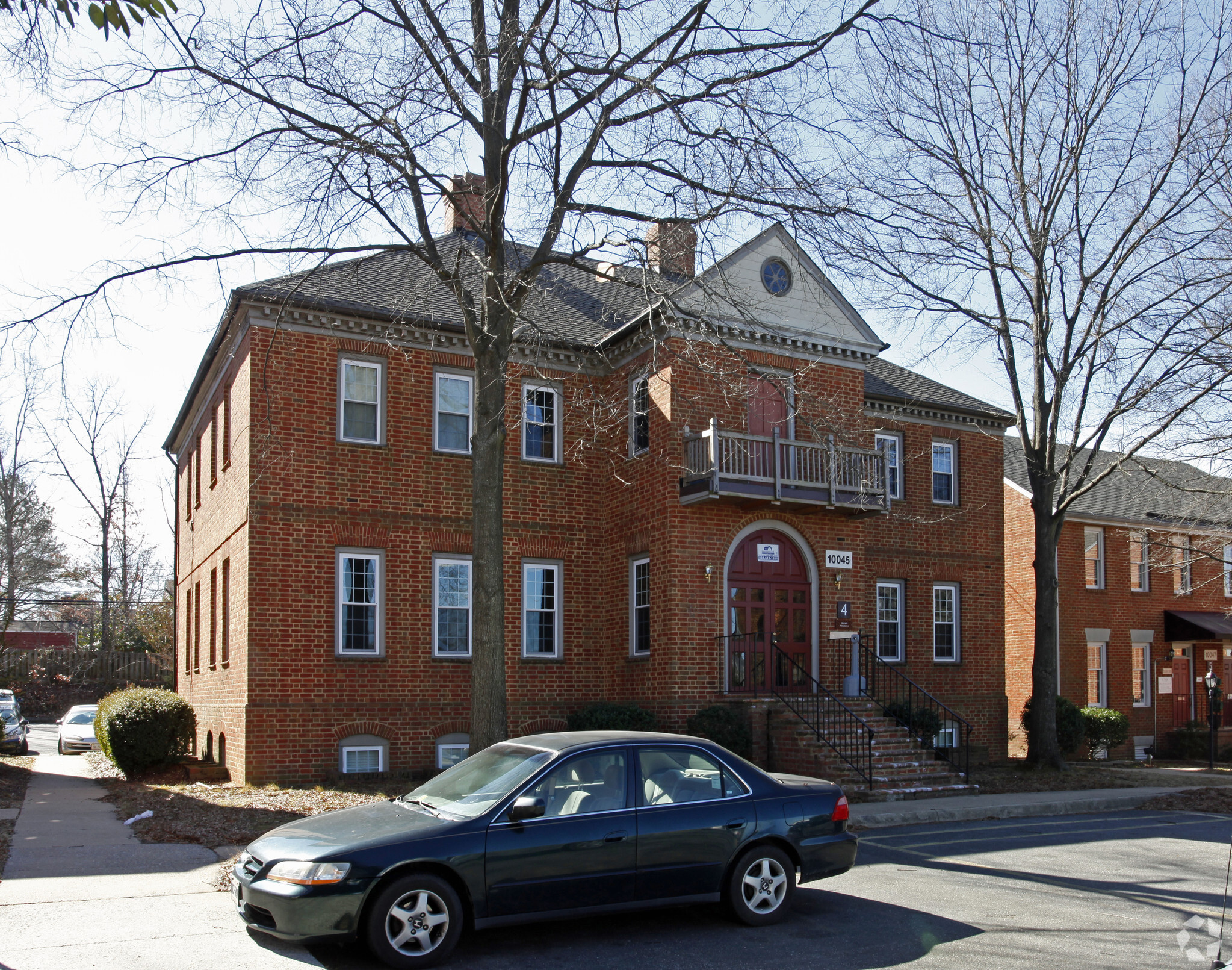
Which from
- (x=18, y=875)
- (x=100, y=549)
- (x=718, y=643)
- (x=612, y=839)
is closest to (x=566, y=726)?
(x=718, y=643)

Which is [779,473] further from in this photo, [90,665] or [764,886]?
[90,665]

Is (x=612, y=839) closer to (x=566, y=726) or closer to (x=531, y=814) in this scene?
(x=531, y=814)

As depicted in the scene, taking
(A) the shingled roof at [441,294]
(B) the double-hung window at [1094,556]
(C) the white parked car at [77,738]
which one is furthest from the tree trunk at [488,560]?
(B) the double-hung window at [1094,556]

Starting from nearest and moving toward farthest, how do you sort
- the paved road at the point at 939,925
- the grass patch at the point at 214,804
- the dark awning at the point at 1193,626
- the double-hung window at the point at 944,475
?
the paved road at the point at 939,925
the grass patch at the point at 214,804
the double-hung window at the point at 944,475
the dark awning at the point at 1193,626

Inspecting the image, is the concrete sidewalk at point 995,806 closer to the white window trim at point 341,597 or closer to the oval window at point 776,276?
the white window trim at point 341,597

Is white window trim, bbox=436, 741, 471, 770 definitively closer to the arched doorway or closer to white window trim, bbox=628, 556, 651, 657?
white window trim, bbox=628, 556, 651, 657

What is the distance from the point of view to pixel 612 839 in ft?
25.1

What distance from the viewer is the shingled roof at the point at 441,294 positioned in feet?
58.6

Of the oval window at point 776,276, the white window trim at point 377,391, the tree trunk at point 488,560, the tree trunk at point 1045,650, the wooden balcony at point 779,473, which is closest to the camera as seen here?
the tree trunk at point 488,560

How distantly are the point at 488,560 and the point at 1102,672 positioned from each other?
73.3 ft

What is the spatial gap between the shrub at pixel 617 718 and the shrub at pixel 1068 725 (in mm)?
9504

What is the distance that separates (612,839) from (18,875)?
5.71 m

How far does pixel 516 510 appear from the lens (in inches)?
784

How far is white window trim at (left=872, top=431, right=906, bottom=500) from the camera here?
2392cm
